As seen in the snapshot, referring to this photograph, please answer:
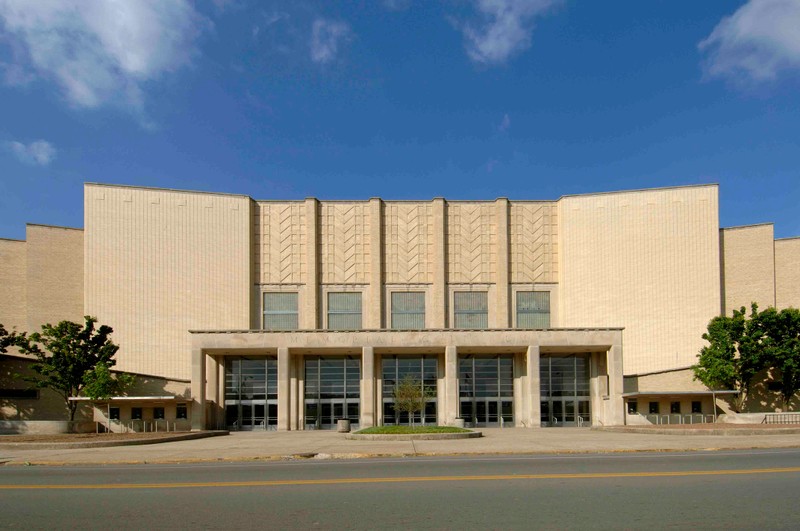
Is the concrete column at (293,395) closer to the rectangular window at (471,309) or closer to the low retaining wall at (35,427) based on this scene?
the rectangular window at (471,309)

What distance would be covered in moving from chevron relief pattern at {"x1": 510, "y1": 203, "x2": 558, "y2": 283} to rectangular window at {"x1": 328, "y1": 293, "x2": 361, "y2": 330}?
1267cm

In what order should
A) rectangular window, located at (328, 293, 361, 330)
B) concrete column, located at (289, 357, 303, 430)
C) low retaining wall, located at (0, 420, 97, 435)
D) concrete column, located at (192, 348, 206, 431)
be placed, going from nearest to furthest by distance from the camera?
low retaining wall, located at (0, 420, 97, 435)
concrete column, located at (192, 348, 206, 431)
concrete column, located at (289, 357, 303, 430)
rectangular window, located at (328, 293, 361, 330)

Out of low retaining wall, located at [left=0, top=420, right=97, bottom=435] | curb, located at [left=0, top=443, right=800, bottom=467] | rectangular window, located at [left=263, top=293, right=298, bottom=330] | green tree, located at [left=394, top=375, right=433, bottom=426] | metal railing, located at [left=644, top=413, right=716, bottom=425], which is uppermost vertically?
rectangular window, located at [left=263, top=293, right=298, bottom=330]

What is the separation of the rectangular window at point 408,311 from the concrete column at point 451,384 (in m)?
7.46

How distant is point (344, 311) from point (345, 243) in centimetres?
543

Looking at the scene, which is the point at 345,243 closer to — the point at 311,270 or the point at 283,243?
the point at 311,270

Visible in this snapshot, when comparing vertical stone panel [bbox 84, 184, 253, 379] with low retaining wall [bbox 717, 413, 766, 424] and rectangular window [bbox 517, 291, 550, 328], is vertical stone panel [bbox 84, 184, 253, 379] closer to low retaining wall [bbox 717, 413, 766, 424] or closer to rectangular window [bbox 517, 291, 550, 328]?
rectangular window [bbox 517, 291, 550, 328]

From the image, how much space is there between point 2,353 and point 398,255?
28.6 metres

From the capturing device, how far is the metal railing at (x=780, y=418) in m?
37.6

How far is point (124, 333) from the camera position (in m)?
48.4

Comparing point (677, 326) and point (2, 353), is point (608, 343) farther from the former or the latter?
point (2, 353)

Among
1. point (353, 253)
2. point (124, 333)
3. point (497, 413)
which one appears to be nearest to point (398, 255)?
point (353, 253)

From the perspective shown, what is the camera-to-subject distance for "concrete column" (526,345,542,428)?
44028mm

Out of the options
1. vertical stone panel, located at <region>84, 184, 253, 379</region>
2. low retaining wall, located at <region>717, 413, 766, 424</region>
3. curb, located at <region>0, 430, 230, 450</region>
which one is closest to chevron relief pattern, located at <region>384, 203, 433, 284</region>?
vertical stone panel, located at <region>84, 184, 253, 379</region>
